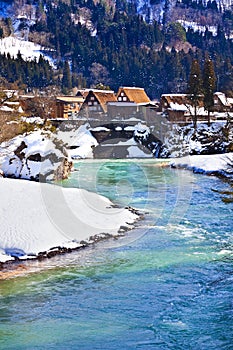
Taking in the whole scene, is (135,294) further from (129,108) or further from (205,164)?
(129,108)

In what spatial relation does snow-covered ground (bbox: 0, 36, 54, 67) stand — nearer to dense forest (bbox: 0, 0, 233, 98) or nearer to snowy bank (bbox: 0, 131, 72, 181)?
dense forest (bbox: 0, 0, 233, 98)

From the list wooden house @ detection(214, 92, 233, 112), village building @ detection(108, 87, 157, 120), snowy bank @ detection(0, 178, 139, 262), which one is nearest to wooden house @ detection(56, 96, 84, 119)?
village building @ detection(108, 87, 157, 120)

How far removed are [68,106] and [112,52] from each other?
3828cm

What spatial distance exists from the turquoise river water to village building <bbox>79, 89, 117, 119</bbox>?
39246 mm

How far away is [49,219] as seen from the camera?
1424 centimetres

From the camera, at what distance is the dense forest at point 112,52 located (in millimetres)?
76125

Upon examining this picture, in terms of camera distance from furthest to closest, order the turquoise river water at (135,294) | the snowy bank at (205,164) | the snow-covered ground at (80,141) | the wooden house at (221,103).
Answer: the wooden house at (221,103)
the snow-covered ground at (80,141)
the snowy bank at (205,164)
the turquoise river water at (135,294)

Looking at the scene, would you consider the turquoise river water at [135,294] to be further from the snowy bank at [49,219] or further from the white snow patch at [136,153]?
the white snow patch at [136,153]

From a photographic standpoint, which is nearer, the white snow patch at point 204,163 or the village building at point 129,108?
the white snow patch at point 204,163

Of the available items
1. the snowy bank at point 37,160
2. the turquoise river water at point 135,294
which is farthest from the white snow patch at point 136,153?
the turquoise river water at point 135,294

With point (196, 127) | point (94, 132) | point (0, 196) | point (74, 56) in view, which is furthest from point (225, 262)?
point (74, 56)

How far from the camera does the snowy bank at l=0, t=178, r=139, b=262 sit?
12.6 meters

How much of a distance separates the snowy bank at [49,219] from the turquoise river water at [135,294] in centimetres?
71

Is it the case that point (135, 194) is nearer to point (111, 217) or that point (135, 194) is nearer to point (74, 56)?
point (111, 217)
